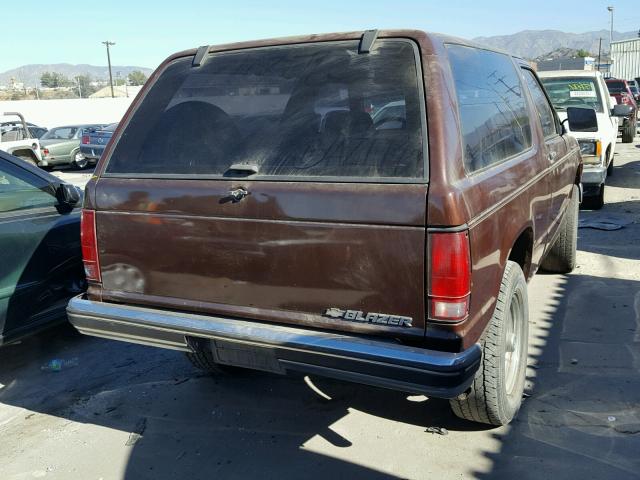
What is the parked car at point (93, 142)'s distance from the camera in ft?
61.8

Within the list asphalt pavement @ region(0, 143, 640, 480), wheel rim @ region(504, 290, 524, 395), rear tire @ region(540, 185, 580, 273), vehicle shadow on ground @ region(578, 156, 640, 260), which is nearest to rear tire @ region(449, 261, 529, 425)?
wheel rim @ region(504, 290, 524, 395)

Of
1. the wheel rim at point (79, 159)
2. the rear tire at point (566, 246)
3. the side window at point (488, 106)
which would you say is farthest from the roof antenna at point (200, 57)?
the wheel rim at point (79, 159)

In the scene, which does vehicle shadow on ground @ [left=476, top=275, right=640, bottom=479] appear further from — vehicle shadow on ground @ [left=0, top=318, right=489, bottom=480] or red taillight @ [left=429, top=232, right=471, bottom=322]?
red taillight @ [left=429, top=232, right=471, bottom=322]

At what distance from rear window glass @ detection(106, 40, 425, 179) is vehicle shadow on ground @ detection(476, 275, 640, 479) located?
5.36 feet

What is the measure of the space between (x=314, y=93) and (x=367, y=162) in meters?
0.53

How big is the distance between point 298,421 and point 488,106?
2067 mm

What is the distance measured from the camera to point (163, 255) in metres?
3.08

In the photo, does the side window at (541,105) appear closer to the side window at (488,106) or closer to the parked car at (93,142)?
the side window at (488,106)

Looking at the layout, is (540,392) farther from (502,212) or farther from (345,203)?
(345,203)

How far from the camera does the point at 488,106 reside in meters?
3.33

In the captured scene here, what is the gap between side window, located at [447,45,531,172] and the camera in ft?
9.63

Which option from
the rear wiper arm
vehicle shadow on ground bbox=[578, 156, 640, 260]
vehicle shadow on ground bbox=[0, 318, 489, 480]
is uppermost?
the rear wiper arm

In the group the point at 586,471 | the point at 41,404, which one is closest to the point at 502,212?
the point at 586,471

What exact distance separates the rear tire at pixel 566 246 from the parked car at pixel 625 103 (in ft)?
31.3
